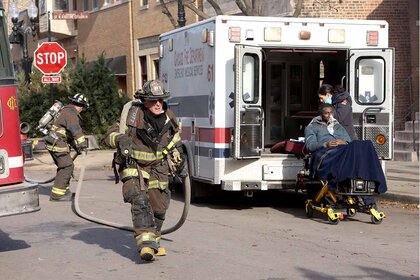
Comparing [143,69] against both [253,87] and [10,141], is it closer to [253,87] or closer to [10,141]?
[253,87]

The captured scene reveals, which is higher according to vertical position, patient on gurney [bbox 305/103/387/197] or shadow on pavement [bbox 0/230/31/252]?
patient on gurney [bbox 305/103/387/197]

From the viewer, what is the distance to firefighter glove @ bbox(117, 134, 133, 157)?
7535 millimetres

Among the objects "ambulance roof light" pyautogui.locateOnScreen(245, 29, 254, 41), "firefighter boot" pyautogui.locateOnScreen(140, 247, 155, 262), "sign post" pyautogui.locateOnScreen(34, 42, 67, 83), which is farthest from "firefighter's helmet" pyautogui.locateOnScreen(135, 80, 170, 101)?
"sign post" pyautogui.locateOnScreen(34, 42, 67, 83)

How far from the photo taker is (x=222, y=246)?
874cm

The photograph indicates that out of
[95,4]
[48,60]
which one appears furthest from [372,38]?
[95,4]

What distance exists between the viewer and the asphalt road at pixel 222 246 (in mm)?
7434

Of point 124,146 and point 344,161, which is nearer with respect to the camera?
point 124,146

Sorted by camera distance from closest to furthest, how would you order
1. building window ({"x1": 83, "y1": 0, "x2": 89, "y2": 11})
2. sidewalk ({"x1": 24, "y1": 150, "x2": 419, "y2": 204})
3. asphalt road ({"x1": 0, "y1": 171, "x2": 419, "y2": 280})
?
asphalt road ({"x1": 0, "y1": 171, "x2": 419, "y2": 280})
sidewalk ({"x1": 24, "y1": 150, "x2": 419, "y2": 204})
building window ({"x1": 83, "y1": 0, "x2": 89, "y2": 11})

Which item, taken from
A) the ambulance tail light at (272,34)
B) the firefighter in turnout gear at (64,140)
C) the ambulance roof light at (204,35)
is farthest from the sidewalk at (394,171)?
the firefighter in turnout gear at (64,140)

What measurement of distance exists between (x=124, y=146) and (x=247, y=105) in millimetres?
4000

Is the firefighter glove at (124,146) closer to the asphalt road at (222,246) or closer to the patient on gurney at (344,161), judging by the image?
the asphalt road at (222,246)

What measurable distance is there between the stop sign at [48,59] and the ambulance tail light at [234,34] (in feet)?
37.4

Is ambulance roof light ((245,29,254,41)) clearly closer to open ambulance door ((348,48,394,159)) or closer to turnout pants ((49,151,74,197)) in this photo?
open ambulance door ((348,48,394,159))

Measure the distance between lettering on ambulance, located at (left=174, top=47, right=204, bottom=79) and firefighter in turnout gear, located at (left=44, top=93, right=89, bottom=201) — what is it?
163 centimetres
